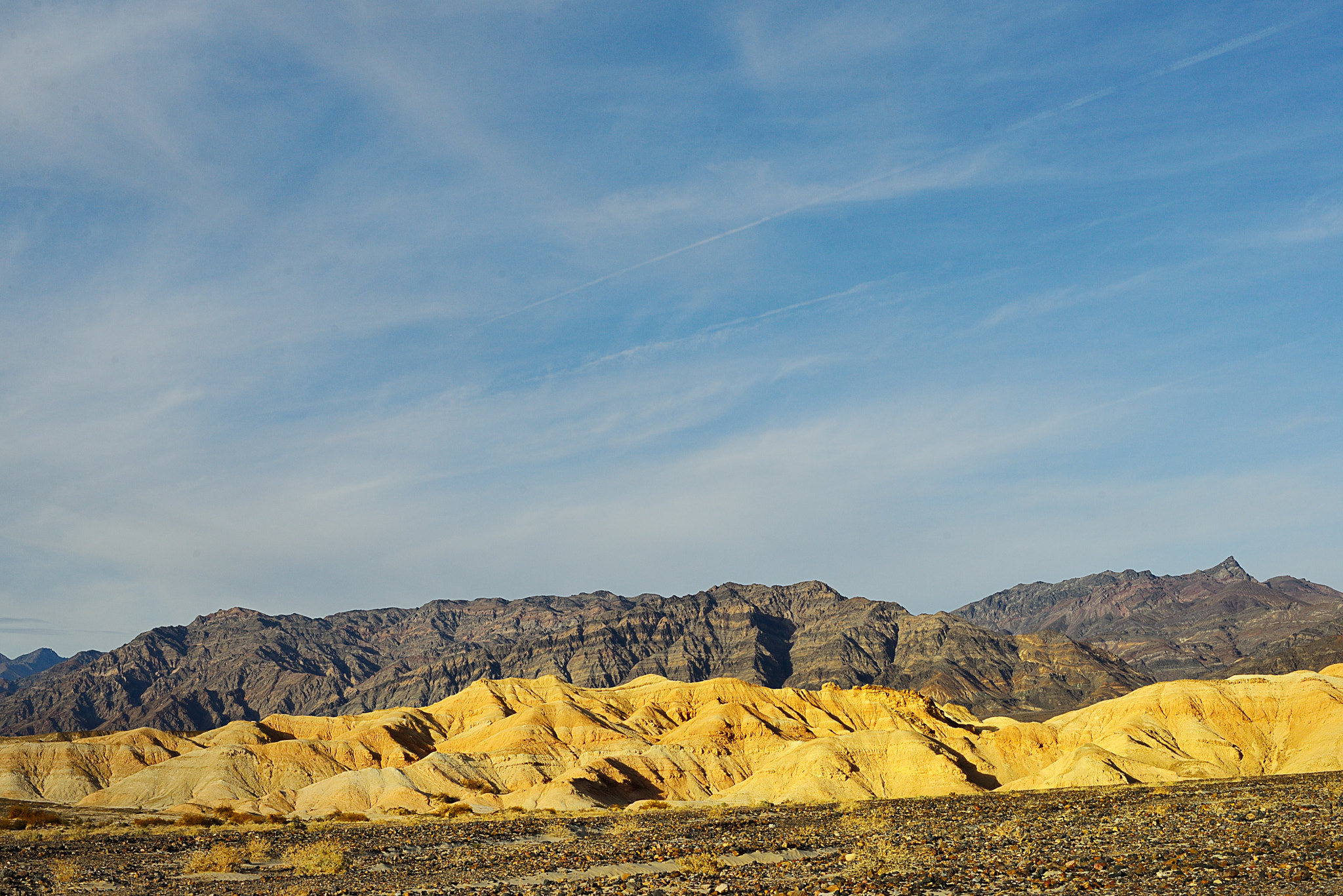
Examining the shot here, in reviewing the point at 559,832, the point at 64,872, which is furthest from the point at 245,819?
the point at 64,872

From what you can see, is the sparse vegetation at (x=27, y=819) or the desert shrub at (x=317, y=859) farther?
the sparse vegetation at (x=27, y=819)

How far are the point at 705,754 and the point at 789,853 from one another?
106478mm

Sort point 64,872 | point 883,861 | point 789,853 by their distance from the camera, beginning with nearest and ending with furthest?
point 883,861
point 64,872
point 789,853

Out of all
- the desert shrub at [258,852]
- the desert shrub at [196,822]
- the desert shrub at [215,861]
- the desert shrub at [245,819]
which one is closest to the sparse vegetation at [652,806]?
the desert shrub at [245,819]

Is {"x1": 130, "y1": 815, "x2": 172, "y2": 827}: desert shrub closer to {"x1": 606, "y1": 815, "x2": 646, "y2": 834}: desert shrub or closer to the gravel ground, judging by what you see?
the gravel ground

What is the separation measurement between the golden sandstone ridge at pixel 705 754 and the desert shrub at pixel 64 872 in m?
55.5

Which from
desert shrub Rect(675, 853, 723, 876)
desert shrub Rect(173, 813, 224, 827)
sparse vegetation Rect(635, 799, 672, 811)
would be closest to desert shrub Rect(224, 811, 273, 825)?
desert shrub Rect(173, 813, 224, 827)

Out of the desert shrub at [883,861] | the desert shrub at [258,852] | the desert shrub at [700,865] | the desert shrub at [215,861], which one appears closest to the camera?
the desert shrub at [883,861]

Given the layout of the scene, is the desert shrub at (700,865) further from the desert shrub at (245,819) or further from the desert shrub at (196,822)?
the desert shrub at (245,819)

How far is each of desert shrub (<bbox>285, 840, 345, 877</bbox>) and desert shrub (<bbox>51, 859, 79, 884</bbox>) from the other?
24.6 ft

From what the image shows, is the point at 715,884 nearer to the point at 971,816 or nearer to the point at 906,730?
the point at 971,816

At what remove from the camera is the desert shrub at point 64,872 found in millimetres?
33906

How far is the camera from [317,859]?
38.0 m

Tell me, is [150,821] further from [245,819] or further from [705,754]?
[705,754]
